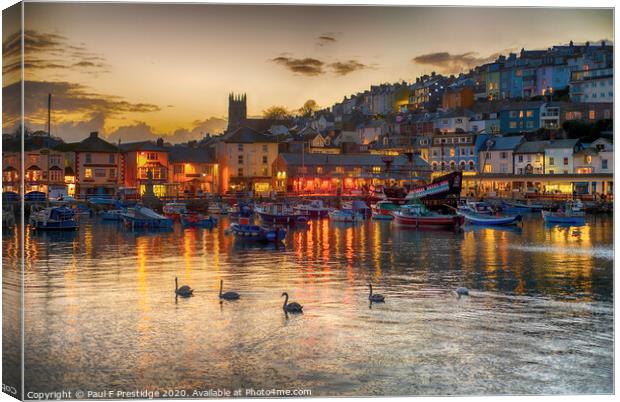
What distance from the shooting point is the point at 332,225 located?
42.2 metres

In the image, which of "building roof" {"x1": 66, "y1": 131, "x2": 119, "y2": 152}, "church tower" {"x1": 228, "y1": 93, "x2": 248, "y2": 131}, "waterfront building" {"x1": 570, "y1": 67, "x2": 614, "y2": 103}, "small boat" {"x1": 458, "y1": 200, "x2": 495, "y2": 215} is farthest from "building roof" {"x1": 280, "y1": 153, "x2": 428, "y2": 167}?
"church tower" {"x1": 228, "y1": 93, "x2": 248, "y2": 131}

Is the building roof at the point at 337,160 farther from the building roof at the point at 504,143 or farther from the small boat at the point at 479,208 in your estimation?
the small boat at the point at 479,208

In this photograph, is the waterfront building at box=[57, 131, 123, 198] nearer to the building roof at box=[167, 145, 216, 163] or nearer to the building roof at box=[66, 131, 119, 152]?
the building roof at box=[66, 131, 119, 152]

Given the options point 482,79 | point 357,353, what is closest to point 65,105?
point 357,353

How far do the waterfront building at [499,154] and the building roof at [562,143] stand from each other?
15.5 ft

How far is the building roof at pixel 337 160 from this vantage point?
63031mm

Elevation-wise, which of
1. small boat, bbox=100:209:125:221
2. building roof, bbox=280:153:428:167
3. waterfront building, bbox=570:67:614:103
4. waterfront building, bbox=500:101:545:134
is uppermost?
waterfront building, bbox=570:67:614:103

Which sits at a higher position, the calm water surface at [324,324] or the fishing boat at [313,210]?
the fishing boat at [313,210]

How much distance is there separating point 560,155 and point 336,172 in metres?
17.2

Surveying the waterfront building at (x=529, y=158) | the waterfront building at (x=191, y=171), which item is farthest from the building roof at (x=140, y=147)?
the waterfront building at (x=529, y=158)

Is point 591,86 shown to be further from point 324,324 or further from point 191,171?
point 324,324

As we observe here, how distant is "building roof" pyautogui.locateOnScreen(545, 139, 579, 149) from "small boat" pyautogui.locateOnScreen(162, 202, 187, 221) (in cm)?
2928

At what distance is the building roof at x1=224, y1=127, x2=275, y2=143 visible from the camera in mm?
62031

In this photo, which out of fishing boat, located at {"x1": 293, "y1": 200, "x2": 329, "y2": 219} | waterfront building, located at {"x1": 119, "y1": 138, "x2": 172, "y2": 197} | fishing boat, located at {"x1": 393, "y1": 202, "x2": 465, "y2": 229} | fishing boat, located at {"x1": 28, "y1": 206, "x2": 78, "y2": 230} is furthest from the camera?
waterfront building, located at {"x1": 119, "y1": 138, "x2": 172, "y2": 197}
